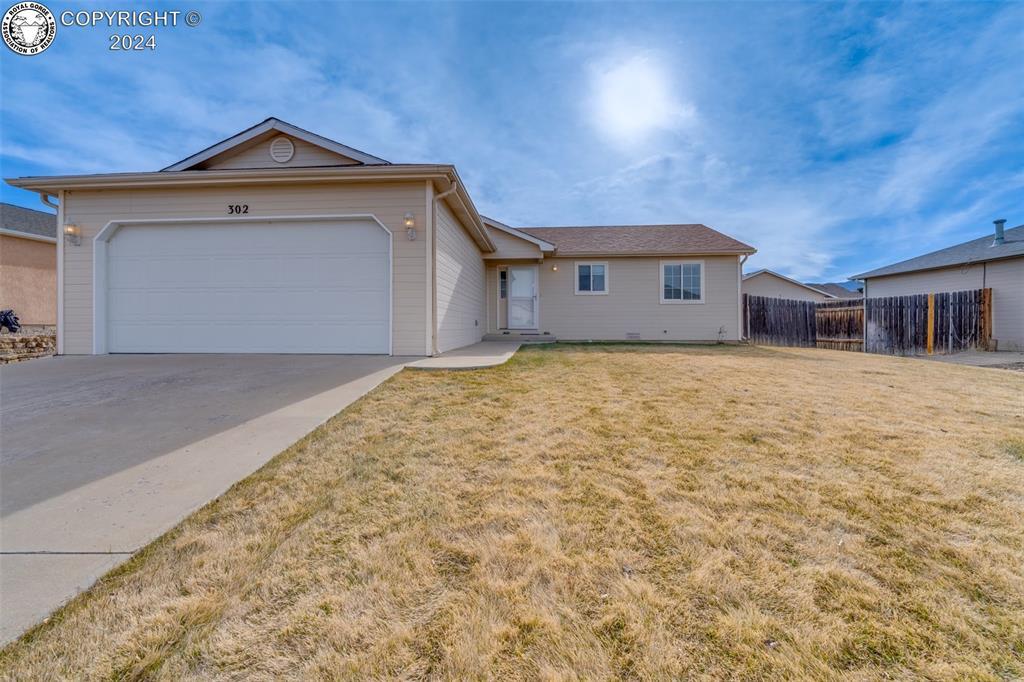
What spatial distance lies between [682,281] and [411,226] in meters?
8.52

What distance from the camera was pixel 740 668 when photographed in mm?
1135

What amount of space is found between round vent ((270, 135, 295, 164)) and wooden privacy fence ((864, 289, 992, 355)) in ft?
52.8

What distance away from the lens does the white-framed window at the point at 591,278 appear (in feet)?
37.7

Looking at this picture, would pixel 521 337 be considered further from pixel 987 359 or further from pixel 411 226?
pixel 987 359

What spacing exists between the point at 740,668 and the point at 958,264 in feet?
57.8

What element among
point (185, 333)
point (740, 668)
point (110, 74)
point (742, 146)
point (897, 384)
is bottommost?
point (740, 668)

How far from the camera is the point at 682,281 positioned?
1134cm

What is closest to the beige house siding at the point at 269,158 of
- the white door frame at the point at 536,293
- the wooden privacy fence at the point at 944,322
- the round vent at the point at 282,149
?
the round vent at the point at 282,149

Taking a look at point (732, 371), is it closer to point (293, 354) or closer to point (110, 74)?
point (293, 354)

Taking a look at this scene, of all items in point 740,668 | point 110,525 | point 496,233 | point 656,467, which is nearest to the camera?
point 740,668

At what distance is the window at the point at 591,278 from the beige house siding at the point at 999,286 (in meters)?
10.7

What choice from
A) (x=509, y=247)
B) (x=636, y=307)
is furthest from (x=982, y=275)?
Answer: (x=509, y=247)

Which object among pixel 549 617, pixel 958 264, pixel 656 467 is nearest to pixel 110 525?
pixel 549 617

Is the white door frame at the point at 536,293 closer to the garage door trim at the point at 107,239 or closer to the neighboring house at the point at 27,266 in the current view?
the garage door trim at the point at 107,239
